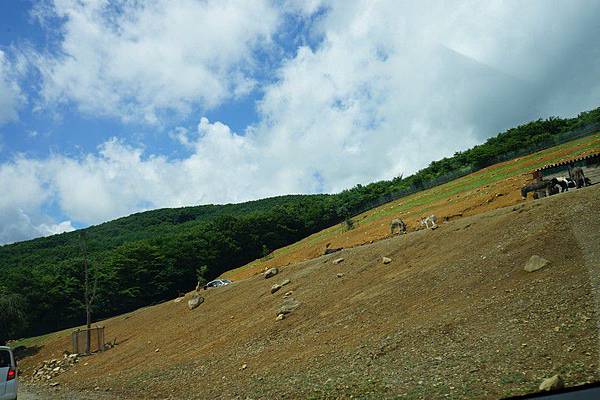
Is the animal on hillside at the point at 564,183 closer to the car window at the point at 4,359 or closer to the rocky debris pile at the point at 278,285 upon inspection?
the rocky debris pile at the point at 278,285

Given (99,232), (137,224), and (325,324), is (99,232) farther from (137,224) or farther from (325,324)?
(325,324)

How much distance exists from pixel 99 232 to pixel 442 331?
453 ft

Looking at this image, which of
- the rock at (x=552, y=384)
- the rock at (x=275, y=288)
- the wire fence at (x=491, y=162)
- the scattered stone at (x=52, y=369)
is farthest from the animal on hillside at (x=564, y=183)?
the wire fence at (x=491, y=162)

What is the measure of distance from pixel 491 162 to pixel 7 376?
262 feet

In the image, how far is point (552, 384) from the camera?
5.68 metres

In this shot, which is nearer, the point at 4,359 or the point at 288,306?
the point at 4,359

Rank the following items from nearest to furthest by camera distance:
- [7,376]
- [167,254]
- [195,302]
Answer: [7,376] → [195,302] → [167,254]

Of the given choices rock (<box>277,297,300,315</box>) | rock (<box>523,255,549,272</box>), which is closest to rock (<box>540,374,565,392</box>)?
rock (<box>523,255,549,272</box>)

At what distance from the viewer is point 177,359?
18.2 metres

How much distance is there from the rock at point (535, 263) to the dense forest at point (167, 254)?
144ft

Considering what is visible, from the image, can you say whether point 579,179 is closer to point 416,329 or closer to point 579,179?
point 579,179

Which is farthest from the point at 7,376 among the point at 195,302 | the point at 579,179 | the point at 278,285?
the point at 579,179

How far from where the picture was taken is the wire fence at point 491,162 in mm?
60875

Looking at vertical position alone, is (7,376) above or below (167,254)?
below
